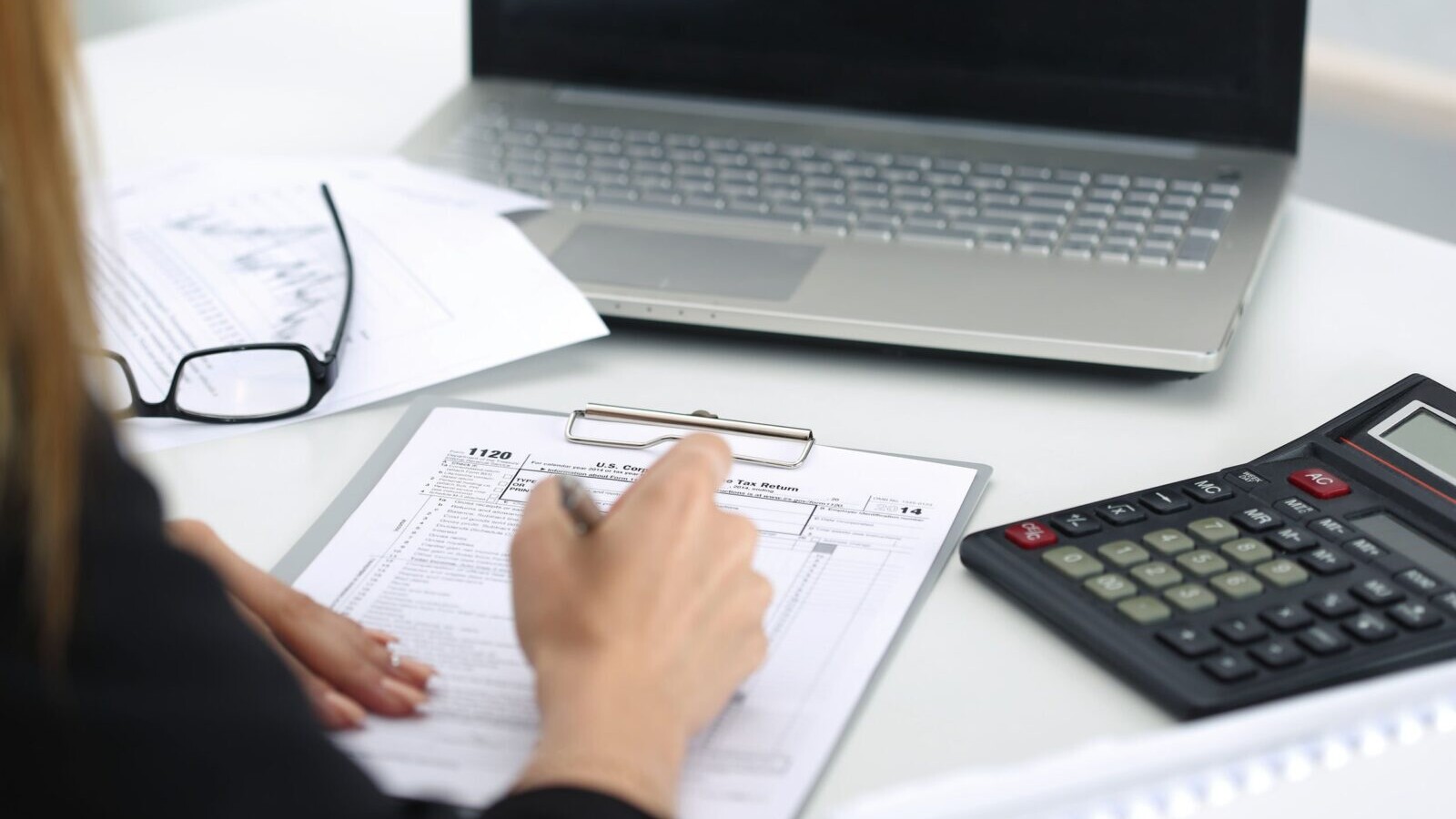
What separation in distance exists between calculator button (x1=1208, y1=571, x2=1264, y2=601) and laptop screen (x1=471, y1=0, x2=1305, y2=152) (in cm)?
45

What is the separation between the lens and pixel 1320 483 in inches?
22.8

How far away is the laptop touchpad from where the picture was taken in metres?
0.77

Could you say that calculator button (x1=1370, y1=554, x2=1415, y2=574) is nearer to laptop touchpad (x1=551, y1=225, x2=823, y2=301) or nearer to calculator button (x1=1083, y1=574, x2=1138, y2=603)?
calculator button (x1=1083, y1=574, x2=1138, y2=603)

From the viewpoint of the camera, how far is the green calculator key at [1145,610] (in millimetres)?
508

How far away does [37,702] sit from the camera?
0.33 meters

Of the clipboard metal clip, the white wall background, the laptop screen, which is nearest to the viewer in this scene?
the clipboard metal clip

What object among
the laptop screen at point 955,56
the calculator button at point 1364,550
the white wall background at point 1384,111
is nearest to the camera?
the calculator button at point 1364,550

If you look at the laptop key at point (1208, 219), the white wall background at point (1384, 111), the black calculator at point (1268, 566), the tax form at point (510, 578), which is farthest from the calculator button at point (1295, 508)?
the white wall background at point (1384, 111)

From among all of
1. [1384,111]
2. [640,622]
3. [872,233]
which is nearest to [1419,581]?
[640,622]

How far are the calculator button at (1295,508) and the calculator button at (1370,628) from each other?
0.22 ft

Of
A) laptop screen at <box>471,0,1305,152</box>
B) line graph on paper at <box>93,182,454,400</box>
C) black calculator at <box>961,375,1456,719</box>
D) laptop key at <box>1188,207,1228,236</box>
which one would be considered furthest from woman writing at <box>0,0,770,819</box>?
laptop screen at <box>471,0,1305,152</box>

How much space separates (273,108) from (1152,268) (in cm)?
67

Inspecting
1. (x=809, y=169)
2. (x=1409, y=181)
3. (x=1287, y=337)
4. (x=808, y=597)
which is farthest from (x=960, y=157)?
(x=1409, y=181)

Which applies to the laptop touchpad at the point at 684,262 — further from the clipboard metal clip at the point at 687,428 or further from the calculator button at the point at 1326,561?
the calculator button at the point at 1326,561
